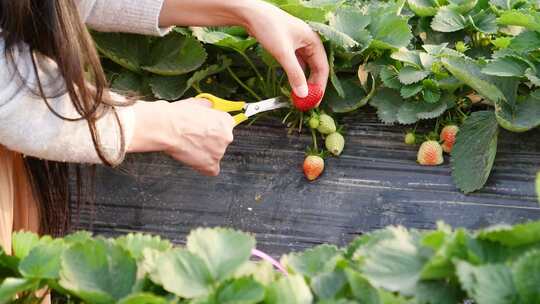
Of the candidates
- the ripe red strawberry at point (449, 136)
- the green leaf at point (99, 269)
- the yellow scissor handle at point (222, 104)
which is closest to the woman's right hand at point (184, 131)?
the yellow scissor handle at point (222, 104)

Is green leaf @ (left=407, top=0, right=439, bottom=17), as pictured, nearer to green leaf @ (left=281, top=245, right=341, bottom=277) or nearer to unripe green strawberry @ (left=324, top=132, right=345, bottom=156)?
unripe green strawberry @ (left=324, top=132, right=345, bottom=156)

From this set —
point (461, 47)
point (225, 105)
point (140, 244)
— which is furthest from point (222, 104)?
point (140, 244)

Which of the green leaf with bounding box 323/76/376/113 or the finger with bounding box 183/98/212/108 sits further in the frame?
the green leaf with bounding box 323/76/376/113

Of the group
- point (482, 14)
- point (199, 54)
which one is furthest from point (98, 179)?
point (482, 14)

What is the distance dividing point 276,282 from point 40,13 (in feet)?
2.65

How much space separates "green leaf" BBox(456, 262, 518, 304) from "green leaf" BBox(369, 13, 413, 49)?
126 cm

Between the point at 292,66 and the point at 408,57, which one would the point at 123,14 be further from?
the point at 408,57

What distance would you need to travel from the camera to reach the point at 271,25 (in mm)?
1780

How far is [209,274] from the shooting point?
893 millimetres

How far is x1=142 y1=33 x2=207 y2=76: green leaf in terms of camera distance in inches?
81.7

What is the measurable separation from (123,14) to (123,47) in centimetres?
28

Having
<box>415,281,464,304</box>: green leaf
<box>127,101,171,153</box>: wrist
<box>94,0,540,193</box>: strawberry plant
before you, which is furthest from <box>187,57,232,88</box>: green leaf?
<box>415,281,464,304</box>: green leaf

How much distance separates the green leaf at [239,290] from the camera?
33.4 inches

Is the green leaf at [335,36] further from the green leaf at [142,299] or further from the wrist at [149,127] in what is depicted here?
the green leaf at [142,299]
